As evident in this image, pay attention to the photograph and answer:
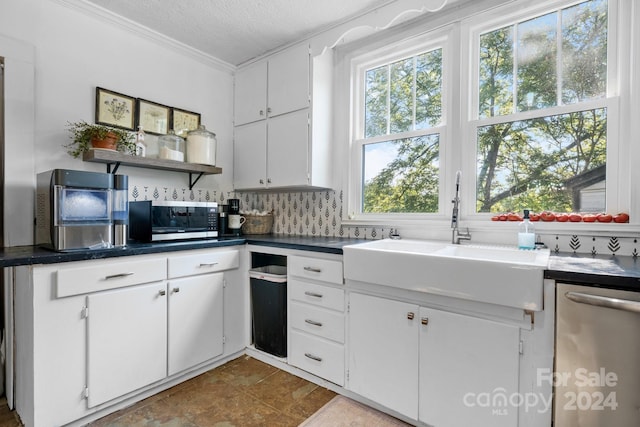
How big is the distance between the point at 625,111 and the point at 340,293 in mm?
1812

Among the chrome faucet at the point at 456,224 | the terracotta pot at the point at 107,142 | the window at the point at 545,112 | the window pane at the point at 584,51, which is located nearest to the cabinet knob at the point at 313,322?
the chrome faucet at the point at 456,224

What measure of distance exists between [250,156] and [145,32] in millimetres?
1213

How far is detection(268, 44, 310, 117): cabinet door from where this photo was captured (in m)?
2.52

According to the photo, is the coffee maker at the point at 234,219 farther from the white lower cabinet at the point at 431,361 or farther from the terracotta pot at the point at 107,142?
the white lower cabinet at the point at 431,361

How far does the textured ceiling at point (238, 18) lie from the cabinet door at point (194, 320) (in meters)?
1.83

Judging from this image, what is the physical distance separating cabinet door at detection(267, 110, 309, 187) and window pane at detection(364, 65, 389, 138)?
53 cm

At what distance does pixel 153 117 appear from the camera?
8.26ft

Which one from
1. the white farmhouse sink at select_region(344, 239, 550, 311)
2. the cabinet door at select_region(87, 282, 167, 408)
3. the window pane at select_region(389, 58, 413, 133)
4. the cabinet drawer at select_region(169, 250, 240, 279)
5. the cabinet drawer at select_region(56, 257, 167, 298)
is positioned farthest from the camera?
the window pane at select_region(389, 58, 413, 133)

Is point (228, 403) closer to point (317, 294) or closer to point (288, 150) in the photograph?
point (317, 294)

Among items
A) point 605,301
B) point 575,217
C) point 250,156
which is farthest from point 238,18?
point 605,301

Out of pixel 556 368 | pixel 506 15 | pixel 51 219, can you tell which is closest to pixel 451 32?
pixel 506 15

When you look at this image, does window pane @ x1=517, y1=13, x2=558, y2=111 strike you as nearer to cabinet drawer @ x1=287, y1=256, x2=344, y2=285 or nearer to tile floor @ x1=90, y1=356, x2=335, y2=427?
cabinet drawer @ x1=287, y1=256, x2=344, y2=285

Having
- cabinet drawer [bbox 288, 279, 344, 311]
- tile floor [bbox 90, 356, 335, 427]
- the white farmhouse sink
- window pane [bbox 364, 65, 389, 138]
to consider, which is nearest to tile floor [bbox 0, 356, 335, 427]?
tile floor [bbox 90, 356, 335, 427]

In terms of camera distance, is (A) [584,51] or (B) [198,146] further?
(B) [198,146]
